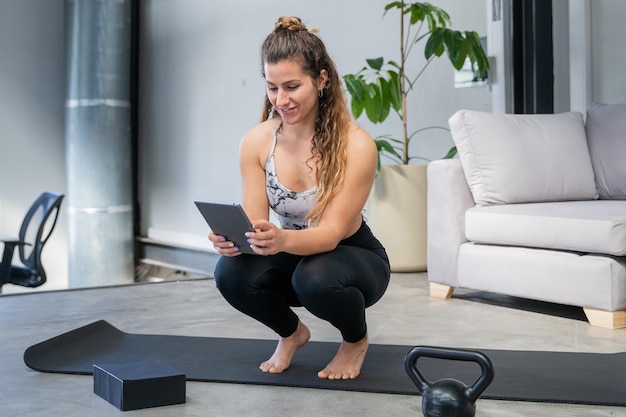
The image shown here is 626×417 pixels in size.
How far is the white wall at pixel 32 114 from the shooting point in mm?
6703

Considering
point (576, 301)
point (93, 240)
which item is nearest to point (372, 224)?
point (576, 301)

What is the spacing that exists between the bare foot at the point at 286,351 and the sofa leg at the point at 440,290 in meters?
1.35

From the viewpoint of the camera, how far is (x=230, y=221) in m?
1.90

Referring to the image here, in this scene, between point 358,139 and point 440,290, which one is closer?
point 358,139

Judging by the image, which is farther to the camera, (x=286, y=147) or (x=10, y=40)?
(x=10, y=40)

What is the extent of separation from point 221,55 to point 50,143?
69.2 inches

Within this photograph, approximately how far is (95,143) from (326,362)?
466cm

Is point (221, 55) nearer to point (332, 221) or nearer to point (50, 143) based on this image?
point (50, 143)

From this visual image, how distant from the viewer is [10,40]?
→ 673 cm

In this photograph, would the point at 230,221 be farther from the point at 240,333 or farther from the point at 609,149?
the point at 609,149

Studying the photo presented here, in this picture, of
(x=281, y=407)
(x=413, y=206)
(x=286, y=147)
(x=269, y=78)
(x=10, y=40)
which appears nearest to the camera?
(x=281, y=407)

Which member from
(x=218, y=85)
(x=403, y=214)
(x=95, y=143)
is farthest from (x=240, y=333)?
(x=95, y=143)

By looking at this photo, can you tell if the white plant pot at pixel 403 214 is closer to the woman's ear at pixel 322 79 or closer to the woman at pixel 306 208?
the woman at pixel 306 208

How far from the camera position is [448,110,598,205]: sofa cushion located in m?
3.32
